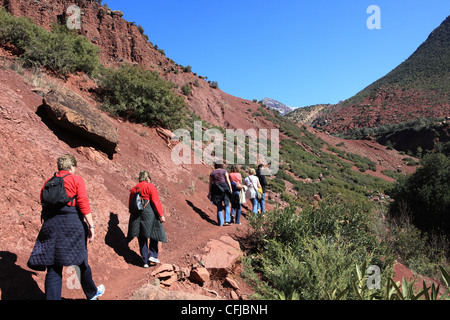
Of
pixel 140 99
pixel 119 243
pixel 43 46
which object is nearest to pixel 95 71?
pixel 43 46

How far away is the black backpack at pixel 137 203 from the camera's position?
4.27m

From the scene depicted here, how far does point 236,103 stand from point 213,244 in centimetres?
3781

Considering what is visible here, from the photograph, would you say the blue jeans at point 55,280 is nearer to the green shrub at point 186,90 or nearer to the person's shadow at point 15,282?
the person's shadow at point 15,282

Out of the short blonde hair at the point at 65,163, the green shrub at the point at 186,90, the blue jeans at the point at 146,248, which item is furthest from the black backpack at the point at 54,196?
the green shrub at the point at 186,90

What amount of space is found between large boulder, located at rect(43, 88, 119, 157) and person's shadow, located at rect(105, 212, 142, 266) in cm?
264

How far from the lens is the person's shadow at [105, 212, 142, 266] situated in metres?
4.54

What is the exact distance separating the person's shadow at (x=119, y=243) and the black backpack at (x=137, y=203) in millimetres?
825

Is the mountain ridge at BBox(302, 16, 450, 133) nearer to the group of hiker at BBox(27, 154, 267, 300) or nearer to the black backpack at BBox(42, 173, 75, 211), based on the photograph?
the group of hiker at BBox(27, 154, 267, 300)

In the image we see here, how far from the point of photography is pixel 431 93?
58.2m

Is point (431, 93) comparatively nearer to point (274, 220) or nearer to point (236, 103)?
point (236, 103)

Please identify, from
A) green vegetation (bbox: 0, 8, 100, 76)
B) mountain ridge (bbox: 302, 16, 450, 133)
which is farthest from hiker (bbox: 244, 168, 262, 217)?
mountain ridge (bbox: 302, 16, 450, 133)

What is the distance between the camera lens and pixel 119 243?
15.7ft

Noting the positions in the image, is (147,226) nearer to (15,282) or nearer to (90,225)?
(90,225)
